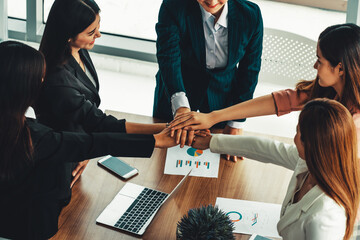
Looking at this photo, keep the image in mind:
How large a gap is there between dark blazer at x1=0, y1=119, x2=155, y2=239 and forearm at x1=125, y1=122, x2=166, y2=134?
48 cm

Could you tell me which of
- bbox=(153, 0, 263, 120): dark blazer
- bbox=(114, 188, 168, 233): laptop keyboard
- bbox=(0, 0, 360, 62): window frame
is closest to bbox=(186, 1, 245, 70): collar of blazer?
bbox=(153, 0, 263, 120): dark blazer

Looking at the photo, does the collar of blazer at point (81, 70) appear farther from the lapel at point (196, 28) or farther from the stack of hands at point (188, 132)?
the lapel at point (196, 28)

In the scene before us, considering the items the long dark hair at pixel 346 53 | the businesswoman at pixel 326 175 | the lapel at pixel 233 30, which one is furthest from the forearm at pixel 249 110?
the businesswoman at pixel 326 175

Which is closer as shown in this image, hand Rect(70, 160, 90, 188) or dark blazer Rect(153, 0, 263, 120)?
hand Rect(70, 160, 90, 188)

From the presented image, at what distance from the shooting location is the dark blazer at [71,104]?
2.23 meters

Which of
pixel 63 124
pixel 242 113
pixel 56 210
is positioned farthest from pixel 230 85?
pixel 56 210

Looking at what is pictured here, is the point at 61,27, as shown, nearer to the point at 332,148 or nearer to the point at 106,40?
the point at 332,148

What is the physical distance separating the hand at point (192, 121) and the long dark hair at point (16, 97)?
2.62 feet

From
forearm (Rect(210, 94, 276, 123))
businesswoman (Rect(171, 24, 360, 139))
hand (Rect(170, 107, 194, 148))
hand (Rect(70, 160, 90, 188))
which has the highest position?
businesswoman (Rect(171, 24, 360, 139))

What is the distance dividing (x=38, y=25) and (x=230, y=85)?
9.12 feet

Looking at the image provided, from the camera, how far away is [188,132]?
7.82 ft

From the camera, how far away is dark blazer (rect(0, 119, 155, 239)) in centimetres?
183

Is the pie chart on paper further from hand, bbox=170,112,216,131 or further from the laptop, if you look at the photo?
the laptop

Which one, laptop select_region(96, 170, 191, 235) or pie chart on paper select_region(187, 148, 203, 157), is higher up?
pie chart on paper select_region(187, 148, 203, 157)
